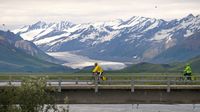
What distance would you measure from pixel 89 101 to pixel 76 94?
156 cm

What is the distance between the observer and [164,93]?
210 ft

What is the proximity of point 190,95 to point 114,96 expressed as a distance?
7999mm

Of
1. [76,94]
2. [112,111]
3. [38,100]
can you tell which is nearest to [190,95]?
[76,94]

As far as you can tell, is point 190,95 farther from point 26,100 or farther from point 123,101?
point 26,100

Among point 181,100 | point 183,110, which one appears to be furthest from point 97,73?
point 183,110

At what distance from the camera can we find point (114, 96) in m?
64.0

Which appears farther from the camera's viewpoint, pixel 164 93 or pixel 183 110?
pixel 183 110

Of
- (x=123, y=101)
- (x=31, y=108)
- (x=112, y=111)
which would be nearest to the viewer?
(x=31, y=108)

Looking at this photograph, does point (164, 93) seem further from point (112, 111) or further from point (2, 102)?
point (112, 111)

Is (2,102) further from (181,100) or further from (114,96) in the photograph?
(181,100)

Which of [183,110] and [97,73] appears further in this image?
[183,110]

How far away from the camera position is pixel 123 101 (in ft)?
209

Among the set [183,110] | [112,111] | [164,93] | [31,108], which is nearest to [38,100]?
[31,108]

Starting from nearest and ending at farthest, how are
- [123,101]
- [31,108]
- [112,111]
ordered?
[31,108], [123,101], [112,111]
